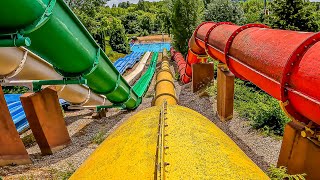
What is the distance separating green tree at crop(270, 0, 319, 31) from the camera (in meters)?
13.6

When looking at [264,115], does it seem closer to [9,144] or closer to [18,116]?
[9,144]

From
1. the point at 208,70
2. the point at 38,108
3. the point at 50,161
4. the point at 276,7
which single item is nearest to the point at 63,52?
the point at 38,108

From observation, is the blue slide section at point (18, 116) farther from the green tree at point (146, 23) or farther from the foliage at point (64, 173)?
Answer: the green tree at point (146, 23)

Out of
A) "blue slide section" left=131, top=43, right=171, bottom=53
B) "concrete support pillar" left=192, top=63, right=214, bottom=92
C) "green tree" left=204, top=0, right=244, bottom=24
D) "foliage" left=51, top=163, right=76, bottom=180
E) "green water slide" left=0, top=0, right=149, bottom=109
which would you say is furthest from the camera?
"blue slide section" left=131, top=43, right=171, bottom=53

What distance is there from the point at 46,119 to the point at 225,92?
556 centimetres

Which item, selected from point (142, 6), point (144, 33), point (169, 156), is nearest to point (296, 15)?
point (169, 156)

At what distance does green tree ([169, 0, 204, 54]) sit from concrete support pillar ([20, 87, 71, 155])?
22.3 m

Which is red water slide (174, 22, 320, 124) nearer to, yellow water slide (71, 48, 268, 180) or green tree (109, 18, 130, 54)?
yellow water slide (71, 48, 268, 180)

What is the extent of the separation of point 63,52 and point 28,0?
1.51 meters

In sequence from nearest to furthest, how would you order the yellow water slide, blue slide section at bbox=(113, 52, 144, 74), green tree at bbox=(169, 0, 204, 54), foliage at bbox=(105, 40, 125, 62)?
the yellow water slide, blue slide section at bbox=(113, 52, 144, 74), green tree at bbox=(169, 0, 204, 54), foliage at bbox=(105, 40, 125, 62)

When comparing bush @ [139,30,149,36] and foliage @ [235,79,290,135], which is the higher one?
bush @ [139,30,149,36]

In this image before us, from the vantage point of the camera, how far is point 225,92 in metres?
9.17

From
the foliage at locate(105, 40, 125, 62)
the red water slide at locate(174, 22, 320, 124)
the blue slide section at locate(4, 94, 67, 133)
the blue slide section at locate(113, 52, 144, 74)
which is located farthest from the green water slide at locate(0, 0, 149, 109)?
the foliage at locate(105, 40, 125, 62)

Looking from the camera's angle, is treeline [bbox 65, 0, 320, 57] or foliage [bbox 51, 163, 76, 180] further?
treeline [bbox 65, 0, 320, 57]
